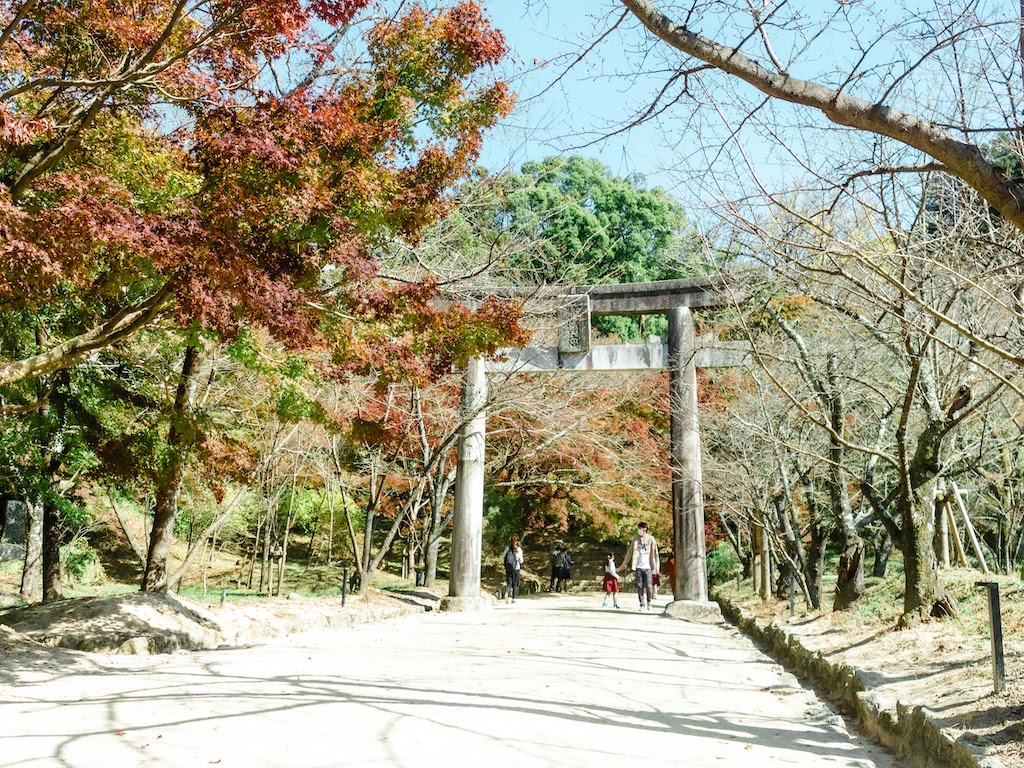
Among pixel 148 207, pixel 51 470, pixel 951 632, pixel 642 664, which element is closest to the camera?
pixel 148 207

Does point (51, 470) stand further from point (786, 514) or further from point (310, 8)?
point (786, 514)

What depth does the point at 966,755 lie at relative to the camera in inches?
145

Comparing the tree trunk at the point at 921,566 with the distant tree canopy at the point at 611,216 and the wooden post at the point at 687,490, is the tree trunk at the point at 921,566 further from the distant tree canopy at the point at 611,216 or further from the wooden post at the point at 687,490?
the distant tree canopy at the point at 611,216

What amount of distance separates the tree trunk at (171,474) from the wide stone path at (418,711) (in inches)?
75.4

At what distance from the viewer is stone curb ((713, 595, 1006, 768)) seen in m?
3.86

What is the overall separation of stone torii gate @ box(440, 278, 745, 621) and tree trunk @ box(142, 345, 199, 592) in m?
5.48

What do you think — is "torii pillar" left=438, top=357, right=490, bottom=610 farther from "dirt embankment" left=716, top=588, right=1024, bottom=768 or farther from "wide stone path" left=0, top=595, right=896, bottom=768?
"dirt embankment" left=716, top=588, right=1024, bottom=768

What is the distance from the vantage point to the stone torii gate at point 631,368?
46.9 feet

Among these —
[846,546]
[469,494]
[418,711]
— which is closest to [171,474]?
[418,711]

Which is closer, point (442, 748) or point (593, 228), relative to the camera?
point (442, 748)

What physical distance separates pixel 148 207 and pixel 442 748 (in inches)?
190

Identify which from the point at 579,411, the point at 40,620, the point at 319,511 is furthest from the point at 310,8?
the point at 319,511

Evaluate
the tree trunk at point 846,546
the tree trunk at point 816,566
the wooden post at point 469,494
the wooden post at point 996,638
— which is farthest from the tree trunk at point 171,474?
the tree trunk at point 816,566

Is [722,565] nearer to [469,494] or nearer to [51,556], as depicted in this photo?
[469,494]
